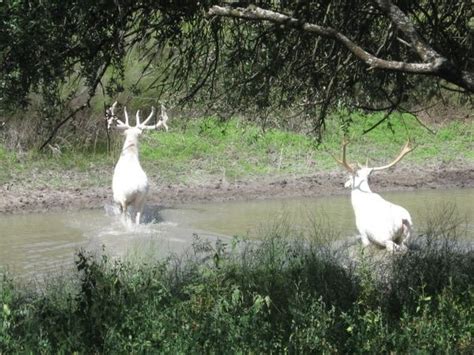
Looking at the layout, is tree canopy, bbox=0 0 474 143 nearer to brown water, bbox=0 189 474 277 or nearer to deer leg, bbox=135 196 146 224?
brown water, bbox=0 189 474 277

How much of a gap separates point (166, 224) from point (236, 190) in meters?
4.68

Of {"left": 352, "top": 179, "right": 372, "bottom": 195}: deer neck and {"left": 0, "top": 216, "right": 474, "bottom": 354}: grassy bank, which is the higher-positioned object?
{"left": 352, "top": 179, "right": 372, "bottom": 195}: deer neck

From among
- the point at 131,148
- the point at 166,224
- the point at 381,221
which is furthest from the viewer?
the point at 131,148

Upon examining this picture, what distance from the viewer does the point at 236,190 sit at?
2147 cm

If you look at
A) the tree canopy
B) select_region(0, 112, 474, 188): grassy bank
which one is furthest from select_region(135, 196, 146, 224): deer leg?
the tree canopy

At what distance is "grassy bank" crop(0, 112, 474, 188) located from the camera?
22125 millimetres

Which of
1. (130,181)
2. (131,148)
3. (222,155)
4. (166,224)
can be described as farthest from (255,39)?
(222,155)

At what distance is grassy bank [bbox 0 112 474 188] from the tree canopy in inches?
455

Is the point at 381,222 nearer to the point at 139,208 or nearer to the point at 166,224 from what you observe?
the point at 166,224

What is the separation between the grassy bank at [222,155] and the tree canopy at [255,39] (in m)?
11.6

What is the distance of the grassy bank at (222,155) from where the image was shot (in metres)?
22.1

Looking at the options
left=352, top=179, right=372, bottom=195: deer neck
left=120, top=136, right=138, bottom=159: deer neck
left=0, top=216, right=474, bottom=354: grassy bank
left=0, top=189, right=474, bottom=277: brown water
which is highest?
left=120, top=136, right=138, bottom=159: deer neck

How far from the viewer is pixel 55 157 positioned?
22.7 meters

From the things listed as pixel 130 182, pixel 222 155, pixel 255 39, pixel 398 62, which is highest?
pixel 255 39
